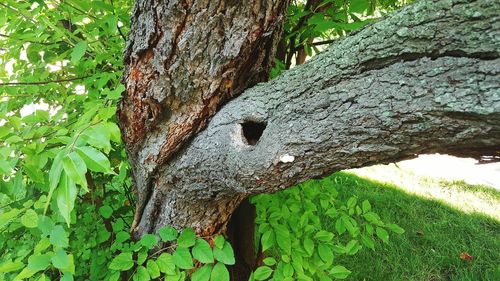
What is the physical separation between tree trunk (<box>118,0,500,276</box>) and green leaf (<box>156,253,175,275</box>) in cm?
24

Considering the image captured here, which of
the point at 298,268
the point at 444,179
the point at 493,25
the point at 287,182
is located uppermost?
the point at 493,25

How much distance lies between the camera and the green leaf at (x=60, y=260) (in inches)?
45.0

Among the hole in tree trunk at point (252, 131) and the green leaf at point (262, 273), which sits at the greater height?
the hole in tree trunk at point (252, 131)

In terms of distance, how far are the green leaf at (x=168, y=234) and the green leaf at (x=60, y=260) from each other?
0.36 meters

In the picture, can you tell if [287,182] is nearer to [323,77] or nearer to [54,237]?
[323,77]

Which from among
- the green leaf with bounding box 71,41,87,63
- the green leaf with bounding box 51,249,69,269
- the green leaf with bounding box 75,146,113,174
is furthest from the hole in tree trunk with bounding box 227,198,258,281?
the green leaf with bounding box 75,146,113,174

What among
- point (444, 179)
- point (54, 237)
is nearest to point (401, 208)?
point (444, 179)

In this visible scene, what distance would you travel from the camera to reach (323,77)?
43.7 inches

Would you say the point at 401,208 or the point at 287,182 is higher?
the point at 287,182

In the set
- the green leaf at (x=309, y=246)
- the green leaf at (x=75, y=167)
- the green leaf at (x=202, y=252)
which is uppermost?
the green leaf at (x=75, y=167)

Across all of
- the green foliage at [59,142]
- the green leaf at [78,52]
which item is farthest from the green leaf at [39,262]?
the green leaf at [78,52]

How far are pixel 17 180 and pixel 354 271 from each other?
2502 mm

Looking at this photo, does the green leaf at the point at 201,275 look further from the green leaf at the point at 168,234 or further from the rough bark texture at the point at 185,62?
the rough bark texture at the point at 185,62

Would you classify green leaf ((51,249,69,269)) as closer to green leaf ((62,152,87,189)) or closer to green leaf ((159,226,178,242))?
green leaf ((159,226,178,242))
